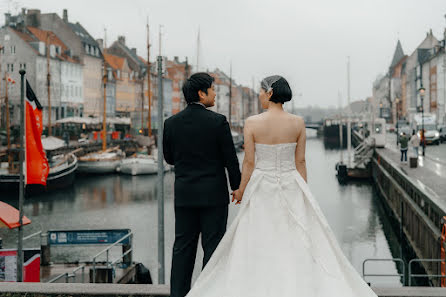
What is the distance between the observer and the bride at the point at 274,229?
472 centimetres

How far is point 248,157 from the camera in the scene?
4.99 m

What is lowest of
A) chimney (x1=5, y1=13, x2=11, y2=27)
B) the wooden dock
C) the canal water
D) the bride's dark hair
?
the canal water

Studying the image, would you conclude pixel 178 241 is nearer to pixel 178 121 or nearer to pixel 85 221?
pixel 178 121

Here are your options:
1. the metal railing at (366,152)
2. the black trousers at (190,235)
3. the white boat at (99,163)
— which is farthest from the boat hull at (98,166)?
the black trousers at (190,235)

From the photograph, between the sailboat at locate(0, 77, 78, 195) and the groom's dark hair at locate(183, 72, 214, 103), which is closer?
the groom's dark hair at locate(183, 72, 214, 103)

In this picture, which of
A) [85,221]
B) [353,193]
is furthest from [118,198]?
[353,193]

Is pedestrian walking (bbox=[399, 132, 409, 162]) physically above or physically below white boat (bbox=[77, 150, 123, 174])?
above

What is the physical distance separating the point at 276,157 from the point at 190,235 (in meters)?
0.95

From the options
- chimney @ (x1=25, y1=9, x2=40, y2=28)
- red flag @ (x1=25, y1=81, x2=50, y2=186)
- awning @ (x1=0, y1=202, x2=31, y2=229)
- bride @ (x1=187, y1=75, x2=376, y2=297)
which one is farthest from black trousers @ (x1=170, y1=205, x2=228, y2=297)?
chimney @ (x1=25, y1=9, x2=40, y2=28)

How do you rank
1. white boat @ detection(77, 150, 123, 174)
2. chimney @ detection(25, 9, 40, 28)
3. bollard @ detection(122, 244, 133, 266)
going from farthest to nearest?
chimney @ detection(25, 9, 40, 28)
white boat @ detection(77, 150, 123, 174)
bollard @ detection(122, 244, 133, 266)

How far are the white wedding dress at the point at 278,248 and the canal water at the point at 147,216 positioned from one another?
13.2 metres

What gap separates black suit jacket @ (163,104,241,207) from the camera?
4.89 meters

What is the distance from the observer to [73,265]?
47.2 ft

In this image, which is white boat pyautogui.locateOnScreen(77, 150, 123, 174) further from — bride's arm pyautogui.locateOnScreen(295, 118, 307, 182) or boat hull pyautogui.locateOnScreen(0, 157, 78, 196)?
bride's arm pyautogui.locateOnScreen(295, 118, 307, 182)
